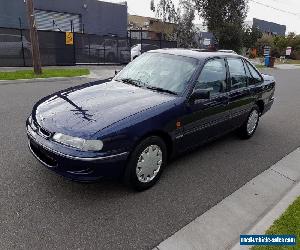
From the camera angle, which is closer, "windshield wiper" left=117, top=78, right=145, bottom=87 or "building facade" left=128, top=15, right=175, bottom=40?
"windshield wiper" left=117, top=78, right=145, bottom=87

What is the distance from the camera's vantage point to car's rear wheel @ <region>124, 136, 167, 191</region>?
3396mm

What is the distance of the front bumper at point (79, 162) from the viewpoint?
306cm

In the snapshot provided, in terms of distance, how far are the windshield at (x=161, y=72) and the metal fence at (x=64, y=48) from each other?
42.2 feet

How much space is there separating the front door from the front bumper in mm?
1155

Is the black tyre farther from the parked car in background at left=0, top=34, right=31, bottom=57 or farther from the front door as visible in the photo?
the parked car in background at left=0, top=34, right=31, bottom=57

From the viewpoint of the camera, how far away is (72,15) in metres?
28.8

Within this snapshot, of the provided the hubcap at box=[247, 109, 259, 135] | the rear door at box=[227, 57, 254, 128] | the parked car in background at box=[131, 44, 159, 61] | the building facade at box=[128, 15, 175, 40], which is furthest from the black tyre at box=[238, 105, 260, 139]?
the building facade at box=[128, 15, 175, 40]

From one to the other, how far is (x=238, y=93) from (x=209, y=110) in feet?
3.13

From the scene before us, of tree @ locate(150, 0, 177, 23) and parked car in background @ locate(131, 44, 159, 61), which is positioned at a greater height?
tree @ locate(150, 0, 177, 23)

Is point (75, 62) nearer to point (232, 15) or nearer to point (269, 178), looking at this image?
point (269, 178)

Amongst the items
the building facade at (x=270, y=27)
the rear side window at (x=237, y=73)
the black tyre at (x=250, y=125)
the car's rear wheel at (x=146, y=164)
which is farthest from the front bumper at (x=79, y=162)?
the building facade at (x=270, y=27)

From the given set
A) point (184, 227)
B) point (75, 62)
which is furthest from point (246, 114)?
point (75, 62)

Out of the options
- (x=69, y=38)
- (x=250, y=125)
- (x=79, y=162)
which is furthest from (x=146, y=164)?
(x=69, y=38)

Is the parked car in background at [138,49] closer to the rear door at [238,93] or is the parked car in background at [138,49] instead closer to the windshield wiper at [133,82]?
the rear door at [238,93]
